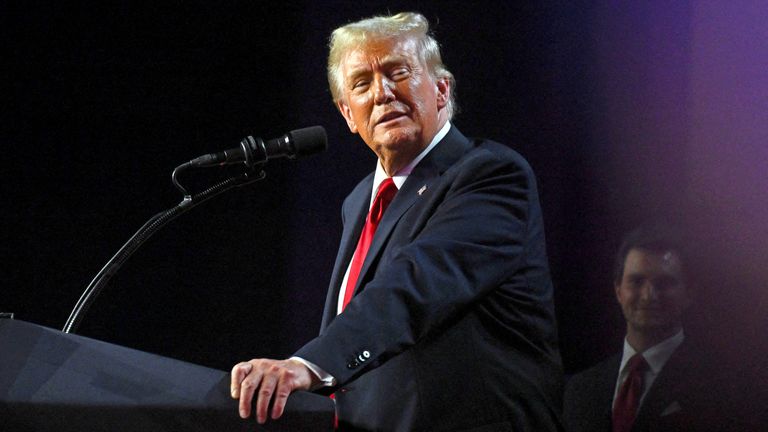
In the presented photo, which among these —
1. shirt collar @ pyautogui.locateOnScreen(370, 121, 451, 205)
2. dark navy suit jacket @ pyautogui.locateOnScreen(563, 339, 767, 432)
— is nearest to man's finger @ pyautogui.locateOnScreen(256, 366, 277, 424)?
shirt collar @ pyautogui.locateOnScreen(370, 121, 451, 205)

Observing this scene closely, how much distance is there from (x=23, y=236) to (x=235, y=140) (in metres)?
0.74

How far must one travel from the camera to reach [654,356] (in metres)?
2.32

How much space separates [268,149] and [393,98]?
Result: 492 millimetres

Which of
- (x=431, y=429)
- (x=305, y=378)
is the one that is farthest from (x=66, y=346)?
(x=431, y=429)

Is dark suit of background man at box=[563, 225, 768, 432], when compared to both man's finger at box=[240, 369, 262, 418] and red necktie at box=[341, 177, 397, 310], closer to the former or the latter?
red necktie at box=[341, 177, 397, 310]

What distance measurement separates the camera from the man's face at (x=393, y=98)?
205 centimetres

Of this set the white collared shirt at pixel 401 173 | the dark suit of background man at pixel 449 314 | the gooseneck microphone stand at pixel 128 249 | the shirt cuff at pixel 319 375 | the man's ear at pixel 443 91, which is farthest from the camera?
the man's ear at pixel 443 91

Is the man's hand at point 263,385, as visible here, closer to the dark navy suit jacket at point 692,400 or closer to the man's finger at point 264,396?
the man's finger at point 264,396

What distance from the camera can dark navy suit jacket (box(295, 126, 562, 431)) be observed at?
147 centimetres

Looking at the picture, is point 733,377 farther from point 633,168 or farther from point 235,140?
point 235,140

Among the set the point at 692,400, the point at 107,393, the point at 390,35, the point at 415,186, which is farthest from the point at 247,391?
the point at 692,400

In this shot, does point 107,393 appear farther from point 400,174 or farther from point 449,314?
point 400,174

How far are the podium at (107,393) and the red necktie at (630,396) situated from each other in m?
1.34

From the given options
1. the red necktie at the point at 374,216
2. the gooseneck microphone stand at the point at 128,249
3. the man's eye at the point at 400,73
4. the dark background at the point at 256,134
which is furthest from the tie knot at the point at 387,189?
the dark background at the point at 256,134
